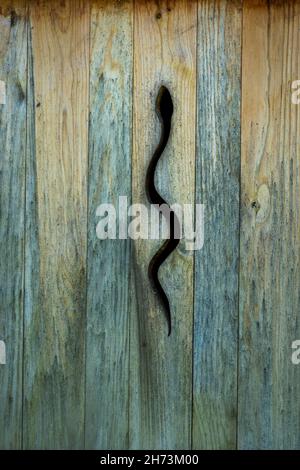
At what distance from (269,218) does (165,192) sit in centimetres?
27

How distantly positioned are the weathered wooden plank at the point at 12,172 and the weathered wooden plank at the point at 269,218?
564 millimetres

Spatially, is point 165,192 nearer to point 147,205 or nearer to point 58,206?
point 147,205

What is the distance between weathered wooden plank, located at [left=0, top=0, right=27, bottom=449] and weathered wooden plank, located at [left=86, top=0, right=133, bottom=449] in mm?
176

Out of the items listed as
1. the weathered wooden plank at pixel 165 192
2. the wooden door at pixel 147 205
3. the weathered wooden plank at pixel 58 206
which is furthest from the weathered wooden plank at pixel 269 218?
the weathered wooden plank at pixel 58 206

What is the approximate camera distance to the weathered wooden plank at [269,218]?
57.8 inches

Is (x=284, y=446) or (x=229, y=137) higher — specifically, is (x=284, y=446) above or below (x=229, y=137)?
below

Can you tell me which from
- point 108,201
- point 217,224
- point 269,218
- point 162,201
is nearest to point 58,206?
point 108,201

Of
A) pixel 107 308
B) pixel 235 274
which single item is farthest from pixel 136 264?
pixel 235 274

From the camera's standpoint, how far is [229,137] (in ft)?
4.83

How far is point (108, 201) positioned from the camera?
1475 millimetres

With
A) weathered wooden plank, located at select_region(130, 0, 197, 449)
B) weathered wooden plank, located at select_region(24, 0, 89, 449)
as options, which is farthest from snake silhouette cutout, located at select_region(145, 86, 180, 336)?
weathered wooden plank, located at select_region(24, 0, 89, 449)

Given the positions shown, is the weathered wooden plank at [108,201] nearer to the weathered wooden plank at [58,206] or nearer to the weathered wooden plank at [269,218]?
the weathered wooden plank at [58,206]

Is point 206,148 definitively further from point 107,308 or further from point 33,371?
point 33,371
